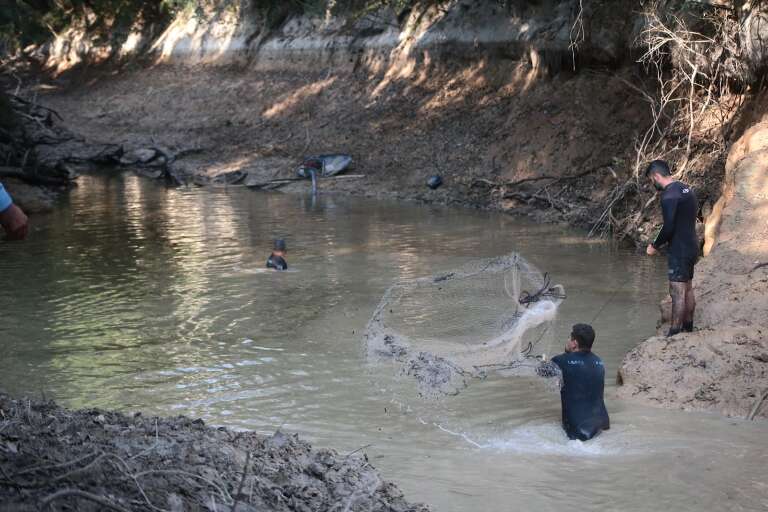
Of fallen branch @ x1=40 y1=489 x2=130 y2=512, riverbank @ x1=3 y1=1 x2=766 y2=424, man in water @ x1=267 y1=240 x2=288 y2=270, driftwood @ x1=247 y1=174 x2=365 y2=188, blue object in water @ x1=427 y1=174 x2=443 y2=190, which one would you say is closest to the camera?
fallen branch @ x1=40 y1=489 x2=130 y2=512

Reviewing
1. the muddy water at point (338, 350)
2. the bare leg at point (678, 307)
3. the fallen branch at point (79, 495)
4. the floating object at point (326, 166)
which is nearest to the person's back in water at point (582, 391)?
the muddy water at point (338, 350)

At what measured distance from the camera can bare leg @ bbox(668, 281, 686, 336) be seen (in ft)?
27.7

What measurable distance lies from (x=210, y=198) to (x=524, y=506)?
16647 millimetres

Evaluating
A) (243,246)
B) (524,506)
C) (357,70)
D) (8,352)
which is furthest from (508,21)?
(524,506)

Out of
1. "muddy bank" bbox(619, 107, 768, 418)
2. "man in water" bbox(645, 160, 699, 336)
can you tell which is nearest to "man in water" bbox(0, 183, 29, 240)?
"muddy bank" bbox(619, 107, 768, 418)

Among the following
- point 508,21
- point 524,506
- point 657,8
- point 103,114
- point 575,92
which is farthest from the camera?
point 103,114

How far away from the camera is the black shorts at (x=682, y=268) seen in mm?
8400

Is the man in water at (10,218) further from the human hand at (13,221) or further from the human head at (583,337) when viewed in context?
the human head at (583,337)

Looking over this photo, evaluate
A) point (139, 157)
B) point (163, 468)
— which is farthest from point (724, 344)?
point (139, 157)

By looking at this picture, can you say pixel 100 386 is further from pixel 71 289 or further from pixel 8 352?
pixel 71 289

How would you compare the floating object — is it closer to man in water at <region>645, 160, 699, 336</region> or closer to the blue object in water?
the blue object in water

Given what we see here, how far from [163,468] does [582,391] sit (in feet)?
11.0

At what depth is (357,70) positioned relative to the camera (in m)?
27.8

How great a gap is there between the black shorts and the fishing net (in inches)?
46.5
